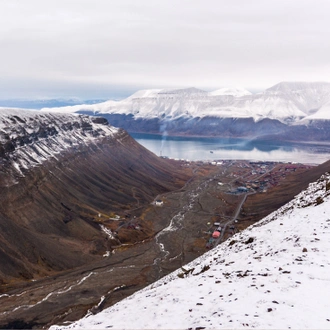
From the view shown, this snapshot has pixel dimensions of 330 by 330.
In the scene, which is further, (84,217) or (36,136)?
(36,136)

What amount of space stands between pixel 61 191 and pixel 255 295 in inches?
2805

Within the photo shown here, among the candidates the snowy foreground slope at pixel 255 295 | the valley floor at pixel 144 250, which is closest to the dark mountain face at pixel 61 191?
the valley floor at pixel 144 250

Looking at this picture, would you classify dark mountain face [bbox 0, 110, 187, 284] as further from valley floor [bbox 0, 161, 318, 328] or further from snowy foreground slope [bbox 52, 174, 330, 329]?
snowy foreground slope [bbox 52, 174, 330, 329]

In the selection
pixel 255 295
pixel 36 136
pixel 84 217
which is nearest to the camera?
pixel 255 295

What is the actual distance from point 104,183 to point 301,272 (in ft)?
284

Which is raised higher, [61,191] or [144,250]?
[61,191]

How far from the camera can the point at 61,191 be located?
78312 mm

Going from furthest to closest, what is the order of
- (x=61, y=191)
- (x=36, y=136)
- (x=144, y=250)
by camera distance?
(x=36, y=136), (x=61, y=191), (x=144, y=250)

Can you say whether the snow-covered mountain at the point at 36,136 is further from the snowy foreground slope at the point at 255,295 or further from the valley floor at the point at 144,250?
the snowy foreground slope at the point at 255,295

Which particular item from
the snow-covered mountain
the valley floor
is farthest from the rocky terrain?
the snow-covered mountain

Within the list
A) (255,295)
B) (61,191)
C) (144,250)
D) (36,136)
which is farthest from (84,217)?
(255,295)

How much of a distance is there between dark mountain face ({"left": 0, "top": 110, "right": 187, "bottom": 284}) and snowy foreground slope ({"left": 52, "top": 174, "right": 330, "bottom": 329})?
38795 millimetres

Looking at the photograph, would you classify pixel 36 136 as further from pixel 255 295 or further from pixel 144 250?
pixel 255 295

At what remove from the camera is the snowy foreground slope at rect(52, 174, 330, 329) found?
11422mm
